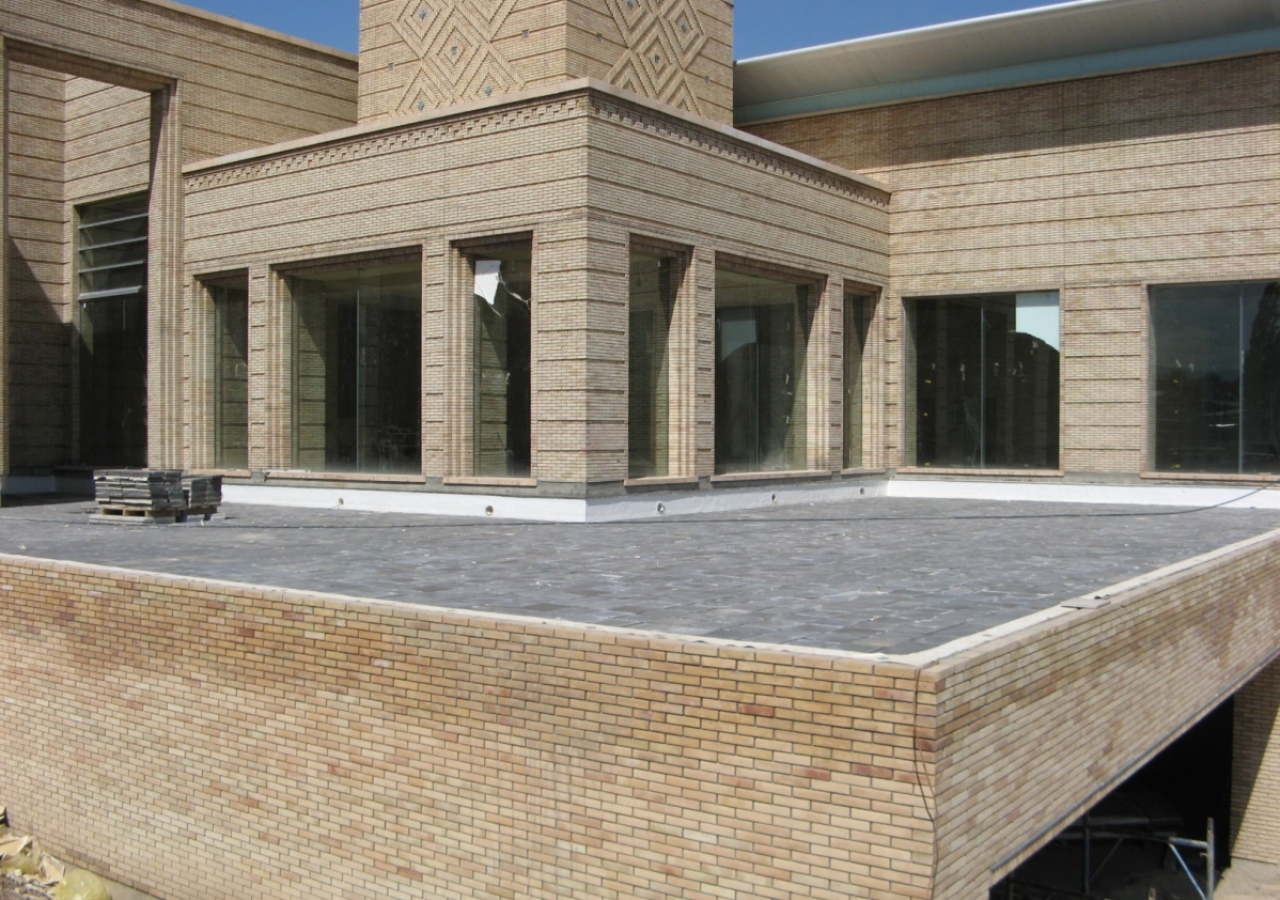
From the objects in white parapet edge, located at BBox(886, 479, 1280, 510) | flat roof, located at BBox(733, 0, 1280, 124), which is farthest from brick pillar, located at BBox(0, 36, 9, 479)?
white parapet edge, located at BBox(886, 479, 1280, 510)

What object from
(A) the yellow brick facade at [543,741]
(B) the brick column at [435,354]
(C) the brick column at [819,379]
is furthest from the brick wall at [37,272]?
(C) the brick column at [819,379]

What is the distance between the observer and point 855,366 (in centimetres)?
2800

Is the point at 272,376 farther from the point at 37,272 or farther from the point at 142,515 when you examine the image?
the point at 37,272

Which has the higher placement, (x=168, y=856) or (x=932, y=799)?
(x=932, y=799)

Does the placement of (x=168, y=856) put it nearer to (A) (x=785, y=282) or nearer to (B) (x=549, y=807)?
(B) (x=549, y=807)

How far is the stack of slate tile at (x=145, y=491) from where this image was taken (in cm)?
1922

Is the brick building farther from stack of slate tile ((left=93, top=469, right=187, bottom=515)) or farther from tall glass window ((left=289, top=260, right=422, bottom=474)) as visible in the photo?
stack of slate tile ((left=93, top=469, right=187, bottom=515))

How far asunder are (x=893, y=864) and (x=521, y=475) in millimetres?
14551

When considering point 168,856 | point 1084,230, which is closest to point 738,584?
point 168,856

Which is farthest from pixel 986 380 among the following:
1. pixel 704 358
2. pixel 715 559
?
pixel 715 559

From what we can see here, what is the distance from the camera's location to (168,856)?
1077 centimetres

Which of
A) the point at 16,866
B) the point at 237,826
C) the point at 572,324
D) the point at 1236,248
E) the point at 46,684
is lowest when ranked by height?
the point at 16,866

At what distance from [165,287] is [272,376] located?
3.80m

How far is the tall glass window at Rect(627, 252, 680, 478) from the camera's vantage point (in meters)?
21.2
